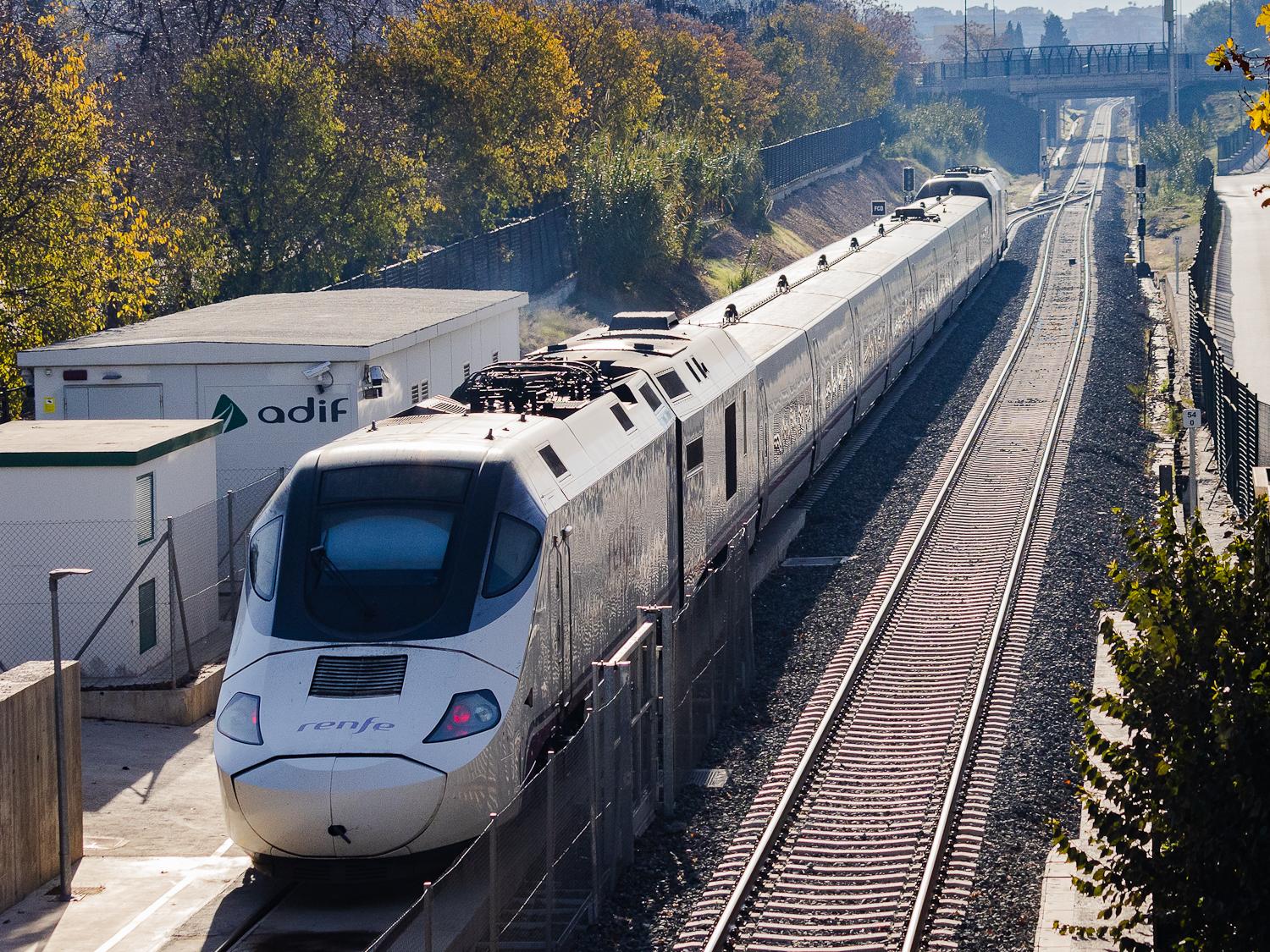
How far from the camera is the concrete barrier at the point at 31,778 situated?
11.8 meters

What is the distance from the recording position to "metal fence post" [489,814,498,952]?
1005 cm

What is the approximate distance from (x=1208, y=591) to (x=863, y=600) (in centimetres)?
1205

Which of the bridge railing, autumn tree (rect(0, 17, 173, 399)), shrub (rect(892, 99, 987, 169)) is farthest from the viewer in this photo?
the bridge railing

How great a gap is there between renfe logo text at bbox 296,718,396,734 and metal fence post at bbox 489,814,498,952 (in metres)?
1.20

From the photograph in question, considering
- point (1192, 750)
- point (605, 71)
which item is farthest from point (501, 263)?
point (1192, 750)

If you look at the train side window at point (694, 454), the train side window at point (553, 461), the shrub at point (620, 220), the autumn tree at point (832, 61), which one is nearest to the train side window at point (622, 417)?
the train side window at point (694, 454)

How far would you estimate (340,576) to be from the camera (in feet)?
38.9

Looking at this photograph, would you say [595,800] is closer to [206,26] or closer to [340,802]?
[340,802]

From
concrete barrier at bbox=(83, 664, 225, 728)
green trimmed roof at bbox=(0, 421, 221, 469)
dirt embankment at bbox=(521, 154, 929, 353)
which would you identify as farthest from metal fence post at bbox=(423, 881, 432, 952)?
dirt embankment at bbox=(521, 154, 929, 353)

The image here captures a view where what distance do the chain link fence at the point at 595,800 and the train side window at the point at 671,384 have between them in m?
1.97

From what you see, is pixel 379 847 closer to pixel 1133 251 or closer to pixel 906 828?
pixel 906 828

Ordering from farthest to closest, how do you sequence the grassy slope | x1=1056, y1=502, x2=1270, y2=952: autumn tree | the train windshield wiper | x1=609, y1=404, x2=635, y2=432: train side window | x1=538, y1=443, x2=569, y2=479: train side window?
the grassy slope
x1=609, y1=404, x2=635, y2=432: train side window
x1=538, y1=443, x2=569, y2=479: train side window
the train windshield wiper
x1=1056, y1=502, x2=1270, y2=952: autumn tree

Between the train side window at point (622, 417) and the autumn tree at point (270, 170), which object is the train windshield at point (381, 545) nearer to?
the train side window at point (622, 417)

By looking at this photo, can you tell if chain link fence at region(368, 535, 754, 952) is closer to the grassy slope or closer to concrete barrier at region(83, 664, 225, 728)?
concrete barrier at region(83, 664, 225, 728)
